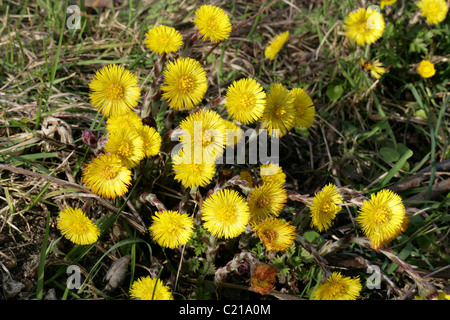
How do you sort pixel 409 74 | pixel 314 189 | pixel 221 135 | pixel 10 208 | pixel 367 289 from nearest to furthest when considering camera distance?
pixel 221 135 < pixel 10 208 < pixel 367 289 < pixel 314 189 < pixel 409 74

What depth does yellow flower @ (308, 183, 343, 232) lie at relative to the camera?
1.75m

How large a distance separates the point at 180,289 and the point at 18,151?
106 centimetres

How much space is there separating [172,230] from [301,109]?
846mm

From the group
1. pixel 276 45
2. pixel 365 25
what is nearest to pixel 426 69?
pixel 365 25

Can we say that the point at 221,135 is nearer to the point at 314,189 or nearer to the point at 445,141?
the point at 314,189

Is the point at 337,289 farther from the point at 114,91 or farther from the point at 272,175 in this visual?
the point at 114,91

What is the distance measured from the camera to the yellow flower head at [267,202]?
1747mm

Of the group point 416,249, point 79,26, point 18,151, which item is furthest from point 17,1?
point 416,249

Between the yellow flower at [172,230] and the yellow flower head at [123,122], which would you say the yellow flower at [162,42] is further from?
the yellow flower at [172,230]

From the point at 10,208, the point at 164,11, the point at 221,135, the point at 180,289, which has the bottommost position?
the point at 180,289

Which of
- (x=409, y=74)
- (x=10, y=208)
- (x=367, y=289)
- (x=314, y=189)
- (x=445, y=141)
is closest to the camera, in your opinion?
(x=10, y=208)

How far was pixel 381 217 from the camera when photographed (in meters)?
1.78

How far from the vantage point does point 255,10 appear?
3.25 meters

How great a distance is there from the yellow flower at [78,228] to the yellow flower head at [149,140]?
377 mm
